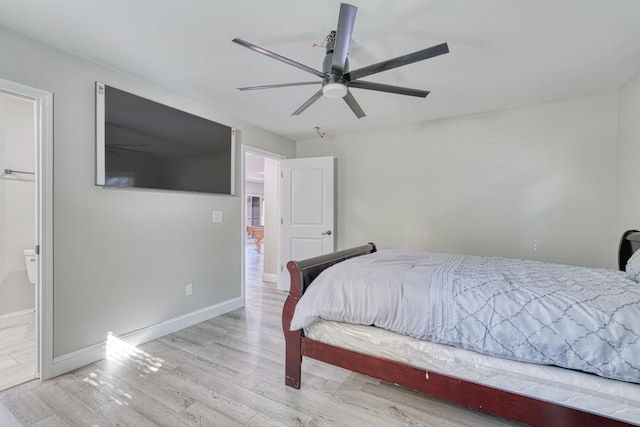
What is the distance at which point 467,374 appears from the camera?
4.85 ft

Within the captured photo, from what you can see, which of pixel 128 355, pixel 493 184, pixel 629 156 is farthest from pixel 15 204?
pixel 629 156

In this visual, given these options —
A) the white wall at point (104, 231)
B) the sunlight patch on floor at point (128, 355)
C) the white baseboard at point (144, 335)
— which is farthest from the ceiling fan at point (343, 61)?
the white baseboard at point (144, 335)

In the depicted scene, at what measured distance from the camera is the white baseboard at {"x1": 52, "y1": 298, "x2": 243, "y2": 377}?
2.14 m

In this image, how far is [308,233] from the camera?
425cm

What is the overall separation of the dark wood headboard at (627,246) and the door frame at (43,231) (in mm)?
4446

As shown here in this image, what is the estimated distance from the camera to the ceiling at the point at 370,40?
1692 mm

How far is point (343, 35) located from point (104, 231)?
7.91ft

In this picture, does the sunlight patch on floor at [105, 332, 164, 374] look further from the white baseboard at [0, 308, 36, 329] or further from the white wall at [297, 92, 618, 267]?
the white wall at [297, 92, 618, 267]

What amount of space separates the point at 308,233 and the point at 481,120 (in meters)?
2.68

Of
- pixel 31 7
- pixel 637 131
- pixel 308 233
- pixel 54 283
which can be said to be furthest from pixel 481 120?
pixel 54 283

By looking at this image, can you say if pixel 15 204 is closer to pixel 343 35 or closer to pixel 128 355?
pixel 128 355

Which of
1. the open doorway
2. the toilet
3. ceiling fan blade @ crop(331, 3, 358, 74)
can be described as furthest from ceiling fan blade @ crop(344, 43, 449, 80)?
the toilet

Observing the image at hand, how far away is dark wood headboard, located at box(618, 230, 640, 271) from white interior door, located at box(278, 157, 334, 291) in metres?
2.93

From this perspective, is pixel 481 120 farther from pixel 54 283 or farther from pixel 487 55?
pixel 54 283
